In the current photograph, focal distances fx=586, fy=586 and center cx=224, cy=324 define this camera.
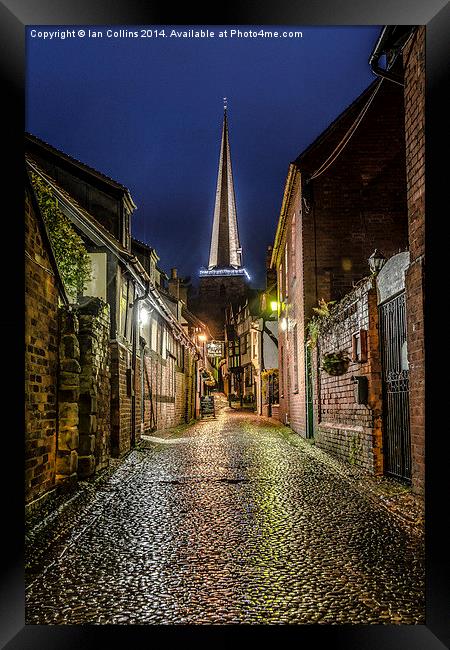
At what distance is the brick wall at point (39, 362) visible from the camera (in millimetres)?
5734

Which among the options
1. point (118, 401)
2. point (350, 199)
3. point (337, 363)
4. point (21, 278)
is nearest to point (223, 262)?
point (350, 199)

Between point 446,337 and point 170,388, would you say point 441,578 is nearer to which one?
point 446,337

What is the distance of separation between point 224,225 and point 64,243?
7863 cm

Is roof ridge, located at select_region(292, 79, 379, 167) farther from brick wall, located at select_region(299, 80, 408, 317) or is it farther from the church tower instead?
the church tower

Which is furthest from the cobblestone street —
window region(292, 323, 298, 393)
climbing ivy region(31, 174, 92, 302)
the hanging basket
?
window region(292, 323, 298, 393)

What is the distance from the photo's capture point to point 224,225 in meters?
88.3

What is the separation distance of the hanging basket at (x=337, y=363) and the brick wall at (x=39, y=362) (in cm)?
503

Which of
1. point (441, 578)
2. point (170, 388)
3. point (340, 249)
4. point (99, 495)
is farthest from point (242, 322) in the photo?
point (441, 578)

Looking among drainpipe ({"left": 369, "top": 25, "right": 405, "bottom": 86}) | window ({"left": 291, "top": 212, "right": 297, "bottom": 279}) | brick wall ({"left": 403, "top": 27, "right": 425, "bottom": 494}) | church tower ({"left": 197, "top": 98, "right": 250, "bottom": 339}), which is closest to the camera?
brick wall ({"left": 403, "top": 27, "right": 425, "bottom": 494})

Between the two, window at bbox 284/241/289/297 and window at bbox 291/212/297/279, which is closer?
window at bbox 291/212/297/279

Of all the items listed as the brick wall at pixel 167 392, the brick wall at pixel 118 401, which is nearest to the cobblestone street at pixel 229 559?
the brick wall at pixel 118 401

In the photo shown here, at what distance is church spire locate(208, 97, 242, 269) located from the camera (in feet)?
284

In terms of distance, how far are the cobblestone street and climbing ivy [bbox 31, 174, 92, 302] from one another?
4.67m

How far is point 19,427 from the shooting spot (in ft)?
A: 10.4
